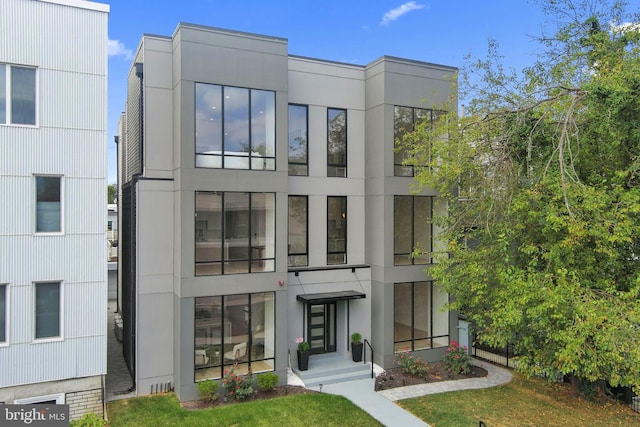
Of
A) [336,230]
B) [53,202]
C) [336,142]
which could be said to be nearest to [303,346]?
[336,230]

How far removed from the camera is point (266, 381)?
38.6 ft

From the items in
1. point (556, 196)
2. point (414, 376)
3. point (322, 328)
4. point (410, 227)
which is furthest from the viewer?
point (410, 227)

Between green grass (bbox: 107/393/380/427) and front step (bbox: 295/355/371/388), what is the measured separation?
43.5 inches

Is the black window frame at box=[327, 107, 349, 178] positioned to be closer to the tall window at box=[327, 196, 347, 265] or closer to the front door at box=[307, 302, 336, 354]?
the tall window at box=[327, 196, 347, 265]

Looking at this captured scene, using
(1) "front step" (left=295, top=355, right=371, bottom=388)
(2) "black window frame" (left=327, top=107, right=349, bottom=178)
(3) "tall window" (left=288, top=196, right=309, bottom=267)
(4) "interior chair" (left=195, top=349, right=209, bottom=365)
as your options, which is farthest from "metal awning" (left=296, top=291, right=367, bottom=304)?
(2) "black window frame" (left=327, top=107, right=349, bottom=178)

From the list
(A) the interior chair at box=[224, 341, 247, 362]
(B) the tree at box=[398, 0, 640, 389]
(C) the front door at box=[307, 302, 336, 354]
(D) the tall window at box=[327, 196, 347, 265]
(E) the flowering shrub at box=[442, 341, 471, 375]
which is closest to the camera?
(B) the tree at box=[398, 0, 640, 389]

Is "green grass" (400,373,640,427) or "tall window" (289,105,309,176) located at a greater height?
"tall window" (289,105,309,176)

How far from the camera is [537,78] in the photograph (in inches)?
444

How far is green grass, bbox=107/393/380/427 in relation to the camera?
10.2 m

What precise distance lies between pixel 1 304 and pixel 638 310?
1299 cm

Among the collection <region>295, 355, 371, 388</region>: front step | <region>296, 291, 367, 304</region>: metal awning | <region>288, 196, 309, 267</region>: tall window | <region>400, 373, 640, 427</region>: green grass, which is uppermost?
<region>288, 196, 309, 267</region>: tall window

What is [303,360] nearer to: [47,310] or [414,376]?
[414,376]

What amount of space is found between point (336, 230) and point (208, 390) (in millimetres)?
6104

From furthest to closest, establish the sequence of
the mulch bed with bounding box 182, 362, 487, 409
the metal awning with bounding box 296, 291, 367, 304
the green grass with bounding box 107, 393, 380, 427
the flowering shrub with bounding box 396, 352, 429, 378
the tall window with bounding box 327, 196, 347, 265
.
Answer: the tall window with bounding box 327, 196, 347, 265, the flowering shrub with bounding box 396, 352, 429, 378, the metal awning with bounding box 296, 291, 367, 304, the mulch bed with bounding box 182, 362, 487, 409, the green grass with bounding box 107, 393, 380, 427
